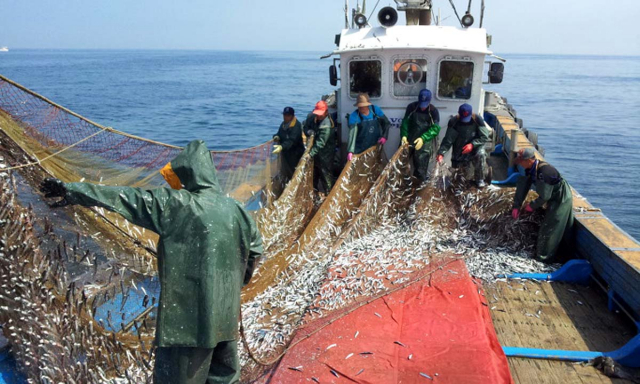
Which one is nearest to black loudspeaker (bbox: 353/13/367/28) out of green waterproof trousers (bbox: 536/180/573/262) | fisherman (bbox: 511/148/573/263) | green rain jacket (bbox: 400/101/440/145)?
green rain jacket (bbox: 400/101/440/145)

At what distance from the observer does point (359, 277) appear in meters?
6.34

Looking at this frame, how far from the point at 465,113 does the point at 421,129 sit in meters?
0.86

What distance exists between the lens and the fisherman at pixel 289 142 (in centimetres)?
967

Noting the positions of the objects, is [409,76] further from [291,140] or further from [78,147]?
[78,147]

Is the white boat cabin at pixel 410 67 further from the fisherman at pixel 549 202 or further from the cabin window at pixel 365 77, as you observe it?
the fisherman at pixel 549 202

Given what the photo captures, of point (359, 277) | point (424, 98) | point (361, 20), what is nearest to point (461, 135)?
point (424, 98)

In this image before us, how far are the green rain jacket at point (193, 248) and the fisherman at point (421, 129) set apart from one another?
5665 millimetres

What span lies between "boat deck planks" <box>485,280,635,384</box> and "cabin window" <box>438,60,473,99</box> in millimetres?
4536

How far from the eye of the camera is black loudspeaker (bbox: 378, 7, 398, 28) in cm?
970

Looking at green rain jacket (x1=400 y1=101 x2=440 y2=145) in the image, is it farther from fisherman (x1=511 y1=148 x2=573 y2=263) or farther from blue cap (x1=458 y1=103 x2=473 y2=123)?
fisherman (x1=511 y1=148 x2=573 y2=263)

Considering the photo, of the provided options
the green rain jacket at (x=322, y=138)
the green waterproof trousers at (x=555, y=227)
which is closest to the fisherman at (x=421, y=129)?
the green rain jacket at (x=322, y=138)

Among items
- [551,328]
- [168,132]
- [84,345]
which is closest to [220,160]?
[84,345]

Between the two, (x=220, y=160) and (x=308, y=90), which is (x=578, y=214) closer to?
(x=220, y=160)

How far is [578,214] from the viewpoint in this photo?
7293mm
